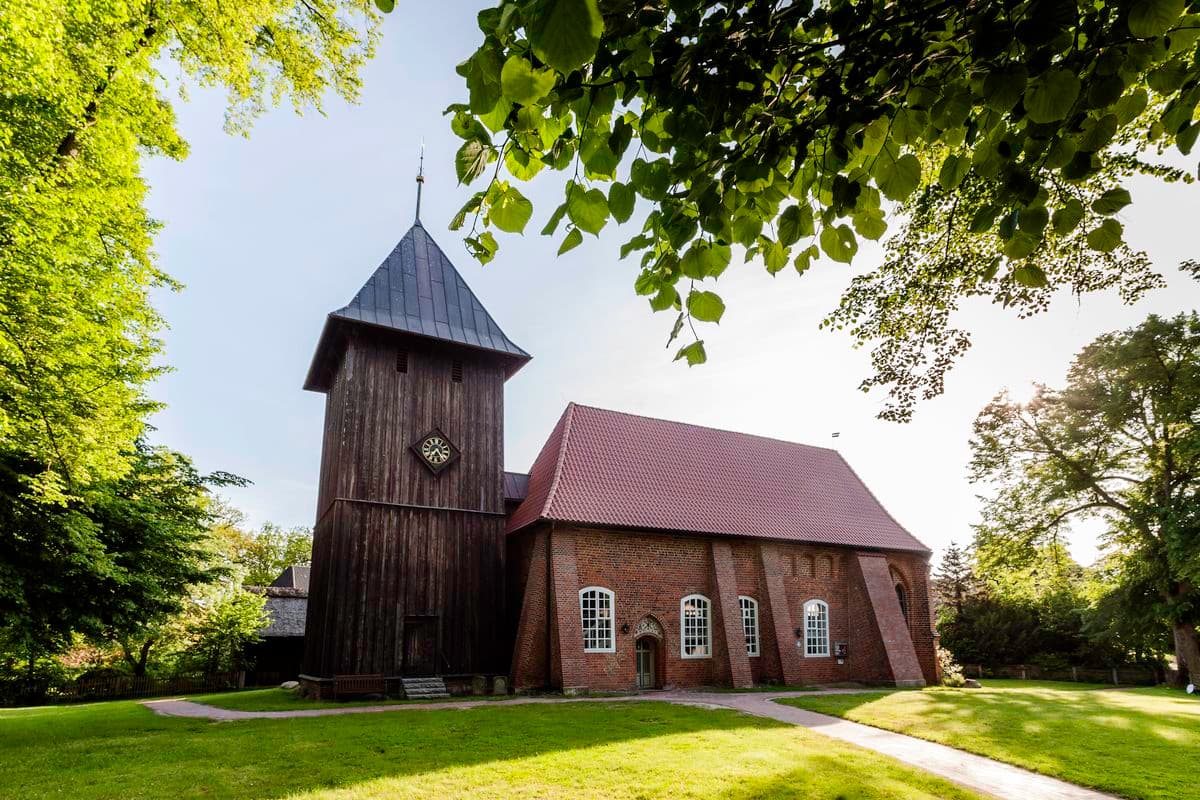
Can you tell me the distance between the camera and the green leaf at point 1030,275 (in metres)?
2.96

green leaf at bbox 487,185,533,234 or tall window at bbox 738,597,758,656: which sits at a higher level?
green leaf at bbox 487,185,533,234

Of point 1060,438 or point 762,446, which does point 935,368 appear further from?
point 1060,438

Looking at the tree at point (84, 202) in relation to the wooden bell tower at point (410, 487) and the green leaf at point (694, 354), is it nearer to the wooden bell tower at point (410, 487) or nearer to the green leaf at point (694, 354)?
the wooden bell tower at point (410, 487)

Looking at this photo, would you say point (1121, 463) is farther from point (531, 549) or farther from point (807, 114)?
point (807, 114)

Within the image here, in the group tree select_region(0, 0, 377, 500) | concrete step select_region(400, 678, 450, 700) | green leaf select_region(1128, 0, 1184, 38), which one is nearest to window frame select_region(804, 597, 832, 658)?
concrete step select_region(400, 678, 450, 700)

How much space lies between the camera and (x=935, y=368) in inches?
302

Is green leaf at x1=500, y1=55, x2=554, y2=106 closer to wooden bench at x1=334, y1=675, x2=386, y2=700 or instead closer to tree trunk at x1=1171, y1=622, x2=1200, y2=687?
wooden bench at x1=334, y1=675, x2=386, y2=700

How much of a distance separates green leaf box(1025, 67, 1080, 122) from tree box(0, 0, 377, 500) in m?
10.5

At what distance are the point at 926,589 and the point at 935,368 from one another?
2340 cm

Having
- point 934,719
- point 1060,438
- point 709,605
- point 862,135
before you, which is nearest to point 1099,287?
point 862,135

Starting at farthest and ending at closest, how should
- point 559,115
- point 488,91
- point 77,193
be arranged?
point 77,193
point 559,115
point 488,91

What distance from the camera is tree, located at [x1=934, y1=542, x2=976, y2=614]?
135ft

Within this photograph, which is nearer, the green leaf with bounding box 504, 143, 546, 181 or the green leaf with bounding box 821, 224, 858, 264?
the green leaf with bounding box 504, 143, 546, 181

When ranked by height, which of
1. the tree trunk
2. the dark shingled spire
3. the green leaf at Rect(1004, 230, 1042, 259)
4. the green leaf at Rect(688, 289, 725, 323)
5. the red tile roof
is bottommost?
the tree trunk
